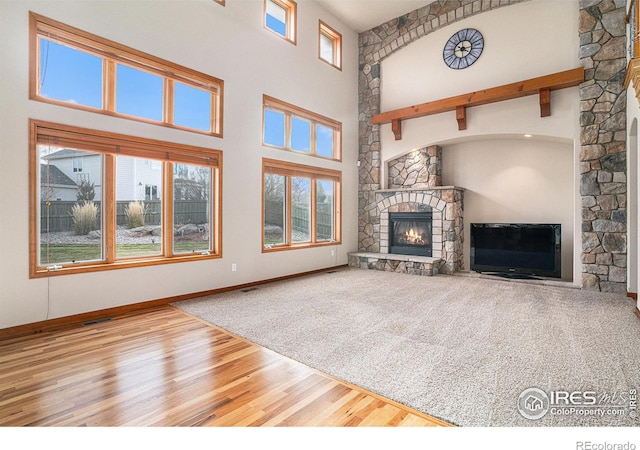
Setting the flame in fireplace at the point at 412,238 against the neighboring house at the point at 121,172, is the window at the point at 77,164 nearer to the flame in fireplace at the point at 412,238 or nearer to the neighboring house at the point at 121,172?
the neighboring house at the point at 121,172

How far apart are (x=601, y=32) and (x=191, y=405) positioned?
6899mm

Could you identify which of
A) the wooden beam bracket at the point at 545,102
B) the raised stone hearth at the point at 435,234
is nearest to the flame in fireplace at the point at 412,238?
the raised stone hearth at the point at 435,234

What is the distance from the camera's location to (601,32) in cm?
486

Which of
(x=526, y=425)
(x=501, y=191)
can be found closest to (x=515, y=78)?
(x=501, y=191)

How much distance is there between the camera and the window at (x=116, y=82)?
342 cm

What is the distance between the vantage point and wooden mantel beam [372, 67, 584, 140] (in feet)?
16.4

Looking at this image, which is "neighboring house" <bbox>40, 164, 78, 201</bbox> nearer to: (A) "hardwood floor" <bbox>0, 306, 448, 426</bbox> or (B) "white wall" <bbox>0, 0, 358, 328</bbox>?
(B) "white wall" <bbox>0, 0, 358, 328</bbox>

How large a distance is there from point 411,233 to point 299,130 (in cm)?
311

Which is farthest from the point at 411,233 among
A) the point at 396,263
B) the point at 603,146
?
the point at 603,146

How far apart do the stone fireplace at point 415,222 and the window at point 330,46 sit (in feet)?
8.15

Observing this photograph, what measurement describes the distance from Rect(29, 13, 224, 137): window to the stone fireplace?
389 centimetres

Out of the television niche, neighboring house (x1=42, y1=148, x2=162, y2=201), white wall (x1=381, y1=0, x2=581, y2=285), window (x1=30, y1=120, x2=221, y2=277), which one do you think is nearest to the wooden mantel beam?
white wall (x1=381, y1=0, x2=581, y2=285)

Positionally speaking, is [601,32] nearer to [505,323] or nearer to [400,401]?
[505,323]

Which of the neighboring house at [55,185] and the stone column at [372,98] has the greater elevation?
the stone column at [372,98]
